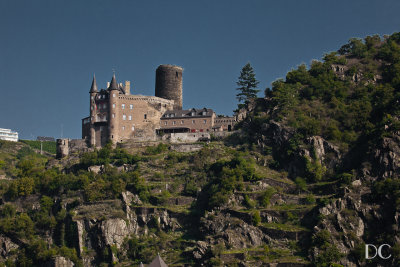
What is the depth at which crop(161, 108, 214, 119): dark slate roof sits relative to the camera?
336 ft

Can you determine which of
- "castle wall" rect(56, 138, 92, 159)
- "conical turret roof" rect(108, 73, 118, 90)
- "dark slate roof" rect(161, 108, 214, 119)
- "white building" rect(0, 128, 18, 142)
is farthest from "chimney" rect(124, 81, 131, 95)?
"white building" rect(0, 128, 18, 142)

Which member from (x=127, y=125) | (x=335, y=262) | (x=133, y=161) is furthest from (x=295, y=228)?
(x=127, y=125)

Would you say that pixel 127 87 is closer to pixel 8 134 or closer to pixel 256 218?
pixel 256 218

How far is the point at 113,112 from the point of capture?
99750 millimetres

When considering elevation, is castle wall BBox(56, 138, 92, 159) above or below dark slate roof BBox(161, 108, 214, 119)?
below

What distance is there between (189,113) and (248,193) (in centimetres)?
2666

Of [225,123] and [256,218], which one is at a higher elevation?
[225,123]

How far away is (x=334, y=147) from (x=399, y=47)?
91.2ft

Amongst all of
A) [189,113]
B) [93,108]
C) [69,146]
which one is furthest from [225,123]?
[69,146]

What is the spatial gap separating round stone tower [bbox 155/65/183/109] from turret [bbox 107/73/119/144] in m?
12.2

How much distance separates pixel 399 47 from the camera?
104 meters

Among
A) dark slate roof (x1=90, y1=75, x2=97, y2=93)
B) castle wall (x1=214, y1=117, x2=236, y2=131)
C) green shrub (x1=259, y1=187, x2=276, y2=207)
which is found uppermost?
dark slate roof (x1=90, y1=75, x2=97, y2=93)

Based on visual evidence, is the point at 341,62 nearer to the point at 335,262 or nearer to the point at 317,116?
the point at 317,116

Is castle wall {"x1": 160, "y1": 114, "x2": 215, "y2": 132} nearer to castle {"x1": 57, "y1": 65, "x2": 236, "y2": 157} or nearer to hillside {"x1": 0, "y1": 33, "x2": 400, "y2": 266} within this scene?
castle {"x1": 57, "y1": 65, "x2": 236, "y2": 157}
